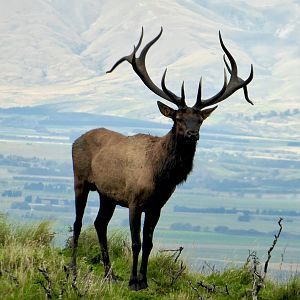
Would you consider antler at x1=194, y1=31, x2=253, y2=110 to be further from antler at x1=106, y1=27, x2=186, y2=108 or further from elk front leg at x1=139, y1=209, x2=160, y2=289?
elk front leg at x1=139, y1=209, x2=160, y2=289

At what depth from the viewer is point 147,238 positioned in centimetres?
1590

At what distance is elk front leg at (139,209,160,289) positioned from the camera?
51.6ft

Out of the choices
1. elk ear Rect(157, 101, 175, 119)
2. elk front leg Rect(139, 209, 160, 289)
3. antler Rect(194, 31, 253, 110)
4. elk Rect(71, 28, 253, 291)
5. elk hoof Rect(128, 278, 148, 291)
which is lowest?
elk hoof Rect(128, 278, 148, 291)

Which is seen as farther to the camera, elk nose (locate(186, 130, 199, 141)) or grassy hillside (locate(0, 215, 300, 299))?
elk nose (locate(186, 130, 199, 141))

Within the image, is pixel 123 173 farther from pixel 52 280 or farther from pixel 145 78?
pixel 52 280

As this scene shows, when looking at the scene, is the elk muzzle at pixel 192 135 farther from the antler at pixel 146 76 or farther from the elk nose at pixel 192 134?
the antler at pixel 146 76

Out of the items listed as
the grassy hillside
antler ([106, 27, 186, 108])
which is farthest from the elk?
the grassy hillside

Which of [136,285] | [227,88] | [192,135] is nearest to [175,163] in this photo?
[192,135]

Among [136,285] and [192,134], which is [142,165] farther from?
[136,285]

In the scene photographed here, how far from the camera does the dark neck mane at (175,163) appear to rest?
51.0 ft

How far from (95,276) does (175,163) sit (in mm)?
1866

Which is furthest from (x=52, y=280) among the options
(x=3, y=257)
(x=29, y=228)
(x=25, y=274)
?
(x=29, y=228)

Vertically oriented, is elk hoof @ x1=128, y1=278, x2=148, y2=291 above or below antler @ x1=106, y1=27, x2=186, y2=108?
below

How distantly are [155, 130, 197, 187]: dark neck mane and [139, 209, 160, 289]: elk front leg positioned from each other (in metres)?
0.50
